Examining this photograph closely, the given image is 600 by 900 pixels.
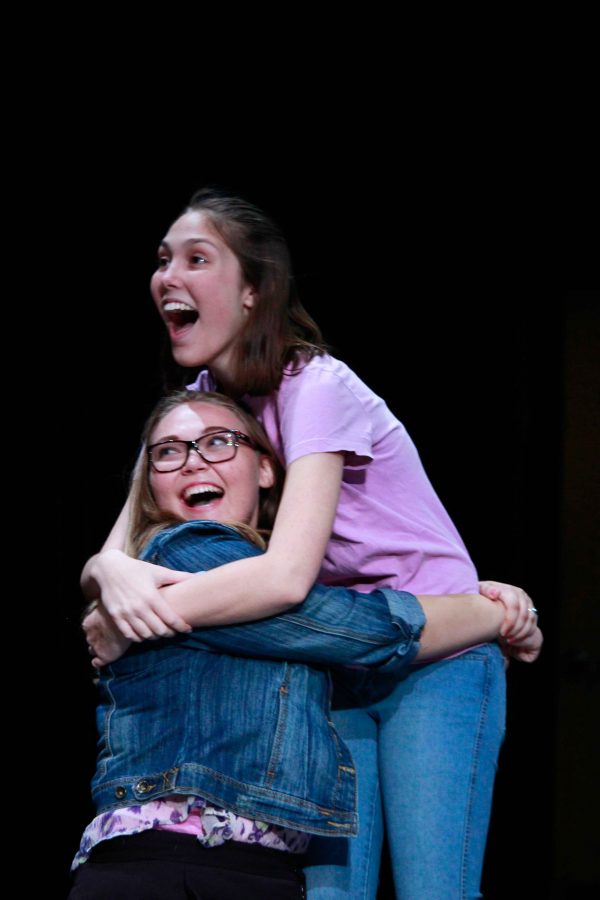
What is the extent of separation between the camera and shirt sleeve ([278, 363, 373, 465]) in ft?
5.27

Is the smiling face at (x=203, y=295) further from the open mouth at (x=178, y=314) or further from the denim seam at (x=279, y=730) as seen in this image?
the denim seam at (x=279, y=730)

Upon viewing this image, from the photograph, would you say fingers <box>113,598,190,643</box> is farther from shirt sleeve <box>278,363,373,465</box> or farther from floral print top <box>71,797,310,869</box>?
shirt sleeve <box>278,363,373,465</box>

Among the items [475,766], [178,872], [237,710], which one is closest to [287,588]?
[237,710]

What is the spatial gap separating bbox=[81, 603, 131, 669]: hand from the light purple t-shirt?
386 mm

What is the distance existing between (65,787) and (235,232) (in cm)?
175

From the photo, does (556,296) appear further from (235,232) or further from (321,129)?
(235,232)

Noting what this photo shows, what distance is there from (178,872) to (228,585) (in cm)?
35

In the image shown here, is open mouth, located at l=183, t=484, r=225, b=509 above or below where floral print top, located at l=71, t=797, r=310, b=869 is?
above

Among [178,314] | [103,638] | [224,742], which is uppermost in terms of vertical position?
[178,314]

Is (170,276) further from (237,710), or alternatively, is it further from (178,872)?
(178,872)

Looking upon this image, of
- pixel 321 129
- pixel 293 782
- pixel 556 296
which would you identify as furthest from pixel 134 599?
pixel 556 296

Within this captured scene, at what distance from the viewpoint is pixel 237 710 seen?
1419 millimetres

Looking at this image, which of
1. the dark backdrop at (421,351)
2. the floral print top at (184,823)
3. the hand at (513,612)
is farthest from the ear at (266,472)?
the dark backdrop at (421,351)

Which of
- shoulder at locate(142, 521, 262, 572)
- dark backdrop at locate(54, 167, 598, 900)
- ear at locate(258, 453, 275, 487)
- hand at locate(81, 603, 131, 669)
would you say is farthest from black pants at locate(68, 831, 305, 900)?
dark backdrop at locate(54, 167, 598, 900)
